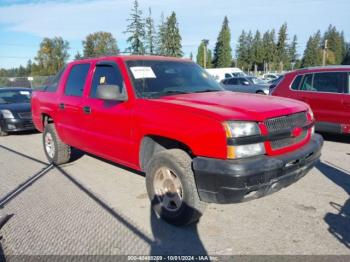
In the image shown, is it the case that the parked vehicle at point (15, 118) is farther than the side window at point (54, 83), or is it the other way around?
the parked vehicle at point (15, 118)

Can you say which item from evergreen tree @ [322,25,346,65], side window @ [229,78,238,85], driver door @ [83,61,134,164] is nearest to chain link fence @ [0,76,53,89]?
side window @ [229,78,238,85]

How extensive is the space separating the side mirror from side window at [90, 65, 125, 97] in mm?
120

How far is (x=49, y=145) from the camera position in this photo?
6312mm

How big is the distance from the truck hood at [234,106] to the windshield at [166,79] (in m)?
0.26

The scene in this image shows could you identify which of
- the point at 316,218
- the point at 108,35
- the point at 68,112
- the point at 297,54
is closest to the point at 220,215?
the point at 316,218

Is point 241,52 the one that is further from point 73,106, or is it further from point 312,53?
point 73,106

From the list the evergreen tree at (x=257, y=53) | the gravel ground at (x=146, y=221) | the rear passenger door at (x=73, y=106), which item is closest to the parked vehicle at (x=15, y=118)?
the rear passenger door at (x=73, y=106)

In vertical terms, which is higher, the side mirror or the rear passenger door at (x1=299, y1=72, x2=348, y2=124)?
the side mirror

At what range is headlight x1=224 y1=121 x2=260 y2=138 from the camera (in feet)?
10.00

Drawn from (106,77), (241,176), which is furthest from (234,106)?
(106,77)

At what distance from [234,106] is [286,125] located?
1.93 ft

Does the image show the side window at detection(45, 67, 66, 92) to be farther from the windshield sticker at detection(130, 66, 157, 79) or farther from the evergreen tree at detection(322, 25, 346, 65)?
the evergreen tree at detection(322, 25, 346, 65)

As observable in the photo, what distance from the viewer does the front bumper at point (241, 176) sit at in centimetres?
298

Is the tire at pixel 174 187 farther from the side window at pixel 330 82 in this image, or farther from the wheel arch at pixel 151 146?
the side window at pixel 330 82
